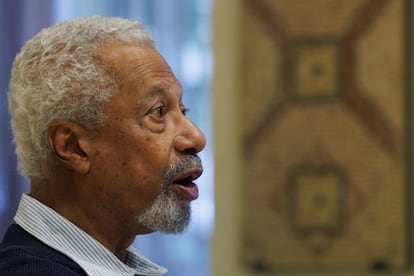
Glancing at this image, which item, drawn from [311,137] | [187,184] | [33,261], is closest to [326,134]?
[311,137]

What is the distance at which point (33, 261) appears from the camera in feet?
4.84

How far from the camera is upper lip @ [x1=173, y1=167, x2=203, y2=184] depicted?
5.39ft

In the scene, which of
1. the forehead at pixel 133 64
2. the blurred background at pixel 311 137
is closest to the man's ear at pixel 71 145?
the forehead at pixel 133 64

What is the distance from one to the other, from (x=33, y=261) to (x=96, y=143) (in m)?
0.25

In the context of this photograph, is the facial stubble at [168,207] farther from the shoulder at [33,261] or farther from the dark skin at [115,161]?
the shoulder at [33,261]

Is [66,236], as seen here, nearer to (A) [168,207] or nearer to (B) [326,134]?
(A) [168,207]

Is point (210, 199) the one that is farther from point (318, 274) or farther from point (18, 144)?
point (18, 144)

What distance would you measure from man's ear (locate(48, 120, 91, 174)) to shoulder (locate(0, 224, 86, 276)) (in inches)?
5.8

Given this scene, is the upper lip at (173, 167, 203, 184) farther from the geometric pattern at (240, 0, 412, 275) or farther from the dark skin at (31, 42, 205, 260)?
the geometric pattern at (240, 0, 412, 275)

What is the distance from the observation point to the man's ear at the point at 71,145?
63.7 inches

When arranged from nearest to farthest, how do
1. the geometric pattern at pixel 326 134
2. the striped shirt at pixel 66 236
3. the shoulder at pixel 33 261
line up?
the shoulder at pixel 33 261, the striped shirt at pixel 66 236, the geometric pattern at pixel 326 134

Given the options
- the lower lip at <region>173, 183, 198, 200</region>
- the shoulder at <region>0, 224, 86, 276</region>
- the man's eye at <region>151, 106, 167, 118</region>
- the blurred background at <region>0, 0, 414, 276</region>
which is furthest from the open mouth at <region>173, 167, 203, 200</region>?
the blurred background at <region>0, 0, 414, 276</region>

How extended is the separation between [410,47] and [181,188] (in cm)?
182

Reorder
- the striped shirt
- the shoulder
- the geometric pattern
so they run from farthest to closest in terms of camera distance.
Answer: the geometric pattern
the striped shirt
the shoulder
